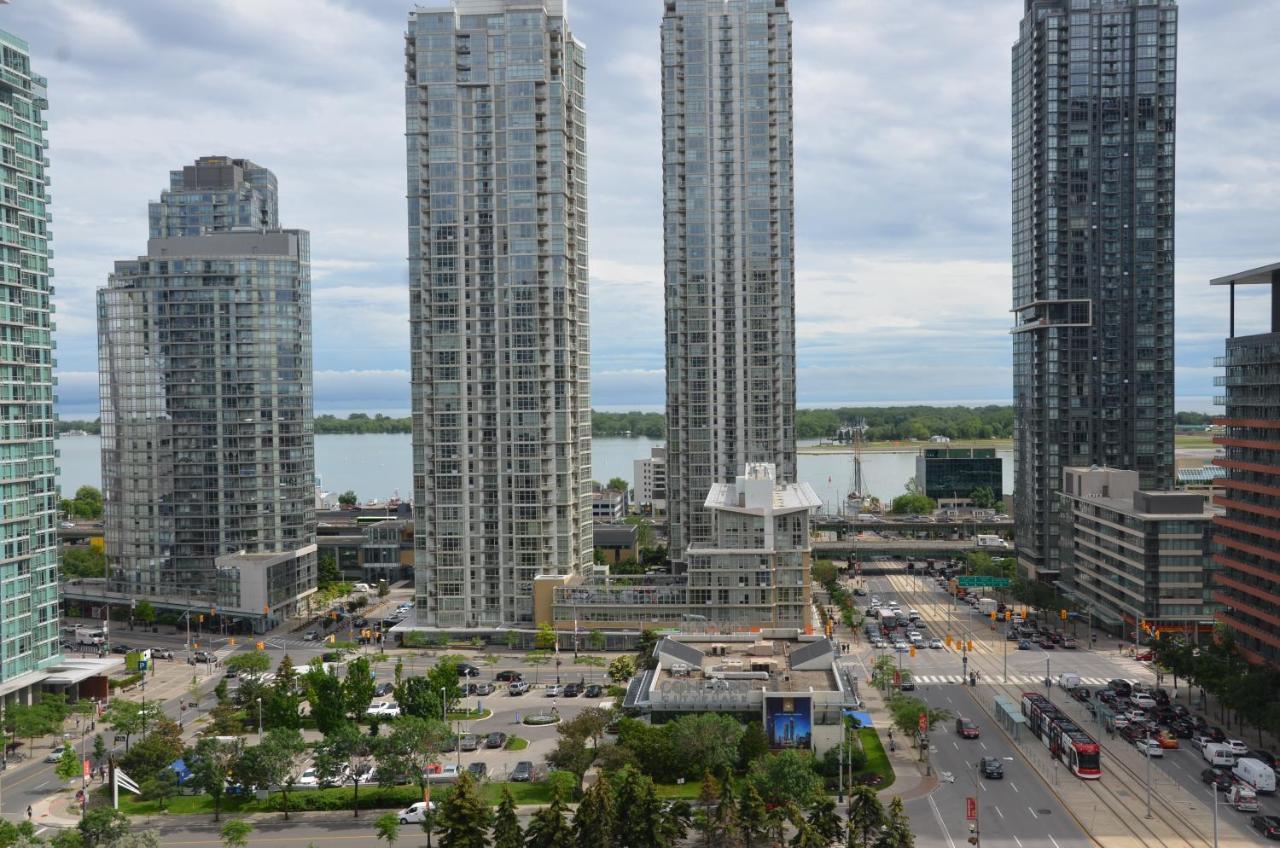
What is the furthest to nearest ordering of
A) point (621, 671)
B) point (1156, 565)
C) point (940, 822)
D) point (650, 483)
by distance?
point (650, 483)
point (1156, 565)
point (621, 671)
point (940, 822)

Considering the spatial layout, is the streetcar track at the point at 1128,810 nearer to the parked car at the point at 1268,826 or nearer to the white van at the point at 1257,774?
the parked car at the point at 1268,826

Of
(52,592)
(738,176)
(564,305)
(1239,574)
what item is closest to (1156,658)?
(1239,574)

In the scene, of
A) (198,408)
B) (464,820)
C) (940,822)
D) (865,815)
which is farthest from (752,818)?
(198,408)

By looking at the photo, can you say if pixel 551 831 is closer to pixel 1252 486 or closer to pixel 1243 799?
pixel 1243 799

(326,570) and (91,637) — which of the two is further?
(326,570)

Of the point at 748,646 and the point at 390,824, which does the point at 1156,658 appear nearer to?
the point at 748,646

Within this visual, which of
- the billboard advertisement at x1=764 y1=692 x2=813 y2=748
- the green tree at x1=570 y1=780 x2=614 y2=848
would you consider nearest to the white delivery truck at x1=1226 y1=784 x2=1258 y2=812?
the billboard advertisement at x1=764 y1=692 x2=813 y2=748
